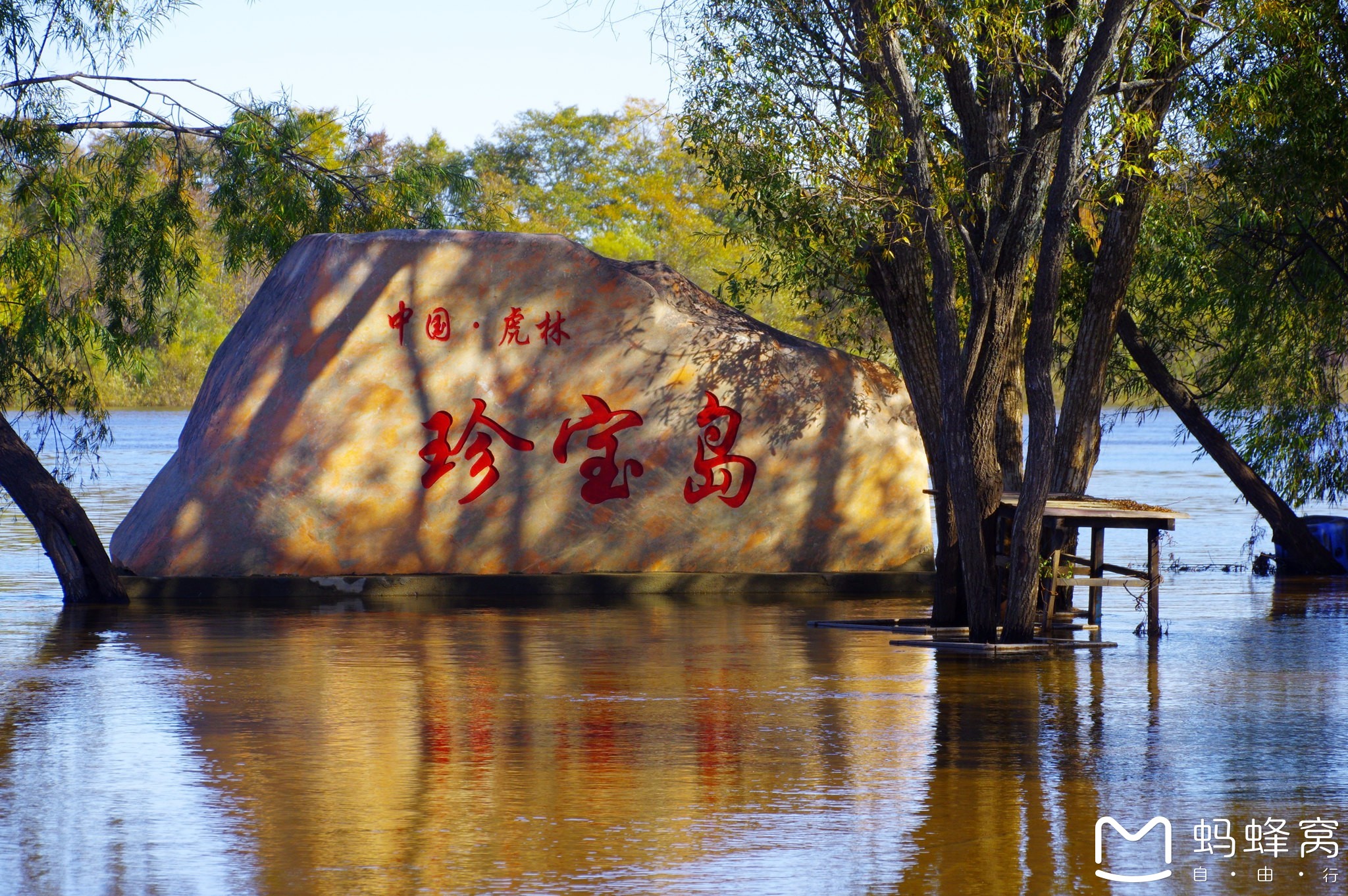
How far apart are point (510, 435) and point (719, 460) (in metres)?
1.90

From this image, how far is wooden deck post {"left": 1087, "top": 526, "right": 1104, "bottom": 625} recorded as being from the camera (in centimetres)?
1316

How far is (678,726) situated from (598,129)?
201 feet

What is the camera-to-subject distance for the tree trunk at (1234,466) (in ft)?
59.0

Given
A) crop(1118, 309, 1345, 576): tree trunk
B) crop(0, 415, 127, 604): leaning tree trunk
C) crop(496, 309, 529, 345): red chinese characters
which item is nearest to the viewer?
crop(0, 415, 127, 604): leaning tree trunk

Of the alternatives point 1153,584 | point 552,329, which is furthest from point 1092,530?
point 552,329

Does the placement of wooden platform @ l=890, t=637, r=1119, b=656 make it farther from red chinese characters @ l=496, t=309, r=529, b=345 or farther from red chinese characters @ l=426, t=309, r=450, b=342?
red chinese characters @ l=426, t=309, r=450, b=342

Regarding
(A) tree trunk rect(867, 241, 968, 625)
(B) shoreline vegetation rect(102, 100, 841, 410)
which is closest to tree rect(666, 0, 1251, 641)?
(A) tree trunk rect(867, 241, 968, 625)

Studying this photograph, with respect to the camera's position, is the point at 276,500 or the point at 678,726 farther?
the point at 276,500

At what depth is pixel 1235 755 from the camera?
27.2 feet

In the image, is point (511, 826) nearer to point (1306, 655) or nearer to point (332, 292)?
point (1306, 655)

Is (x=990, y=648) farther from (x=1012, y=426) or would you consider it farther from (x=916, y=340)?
(x=1012, y=426)

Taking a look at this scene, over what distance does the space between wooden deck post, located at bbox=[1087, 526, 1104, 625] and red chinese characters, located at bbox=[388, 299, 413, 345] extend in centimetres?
638

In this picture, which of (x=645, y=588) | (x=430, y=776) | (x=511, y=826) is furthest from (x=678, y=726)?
(x=645, y=588)

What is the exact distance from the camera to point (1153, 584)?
13.0m
